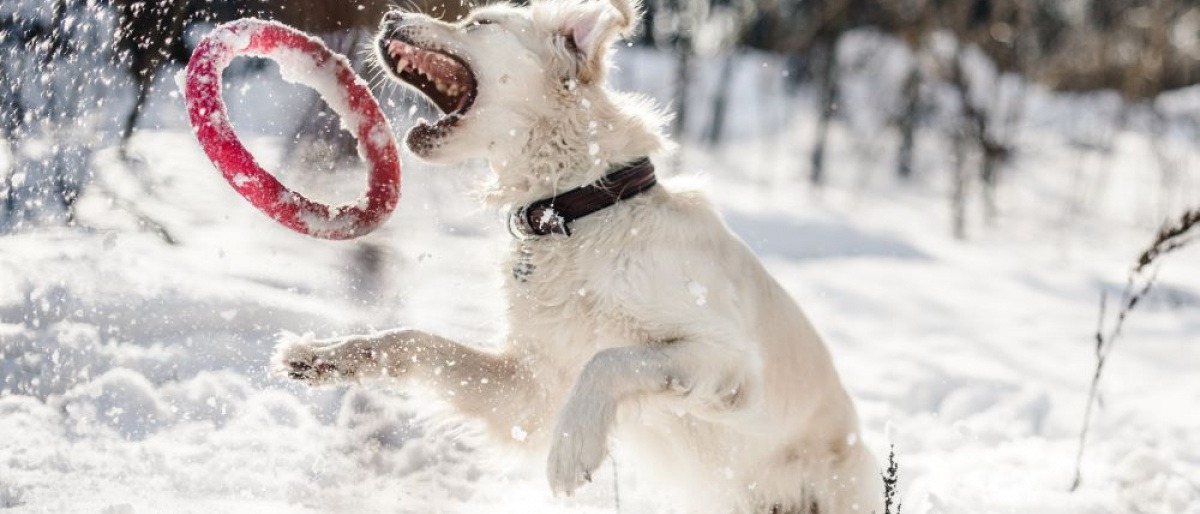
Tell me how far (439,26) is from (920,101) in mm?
16714

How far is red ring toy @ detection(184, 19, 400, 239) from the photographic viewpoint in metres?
3.59

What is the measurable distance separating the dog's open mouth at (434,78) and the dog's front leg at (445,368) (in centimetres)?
63

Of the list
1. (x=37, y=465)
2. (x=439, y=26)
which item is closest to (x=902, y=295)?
(x=439, y=26)

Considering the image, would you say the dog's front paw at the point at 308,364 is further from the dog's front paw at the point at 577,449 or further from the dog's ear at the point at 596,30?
the dog's ear at the point at 596,30

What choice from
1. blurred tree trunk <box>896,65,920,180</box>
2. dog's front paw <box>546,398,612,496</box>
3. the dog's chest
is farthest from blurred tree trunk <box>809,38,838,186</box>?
dog's front paw <box>546,398,612,496</box>

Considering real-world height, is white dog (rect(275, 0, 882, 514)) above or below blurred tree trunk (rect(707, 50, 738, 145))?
above

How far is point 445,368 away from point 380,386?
0.32 meters

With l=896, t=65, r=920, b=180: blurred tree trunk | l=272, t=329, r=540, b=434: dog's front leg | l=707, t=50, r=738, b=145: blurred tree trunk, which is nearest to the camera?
l=272, t=329, r=540, b=434: dog's front leg

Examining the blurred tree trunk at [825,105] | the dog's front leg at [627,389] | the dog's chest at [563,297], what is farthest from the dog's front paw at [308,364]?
the blurred tree trunk at [825,105]

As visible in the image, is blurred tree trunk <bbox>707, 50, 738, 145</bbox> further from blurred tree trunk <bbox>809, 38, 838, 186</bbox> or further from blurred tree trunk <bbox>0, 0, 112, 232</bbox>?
blurred tree trunk <bbox>0, 0, 112, 232</bbox>

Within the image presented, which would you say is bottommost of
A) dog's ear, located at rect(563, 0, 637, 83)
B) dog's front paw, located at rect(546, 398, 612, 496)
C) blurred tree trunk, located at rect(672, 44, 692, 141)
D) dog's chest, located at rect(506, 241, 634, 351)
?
blurred tree trunk, located at rect(672, 44, 692, 141)

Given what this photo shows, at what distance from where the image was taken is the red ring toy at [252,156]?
11.8 ft

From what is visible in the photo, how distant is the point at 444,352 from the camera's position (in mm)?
3488

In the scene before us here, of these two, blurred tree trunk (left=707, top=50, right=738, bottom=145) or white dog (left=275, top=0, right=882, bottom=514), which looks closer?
white dog (left=275, top=0, right=882, bottom=514)
